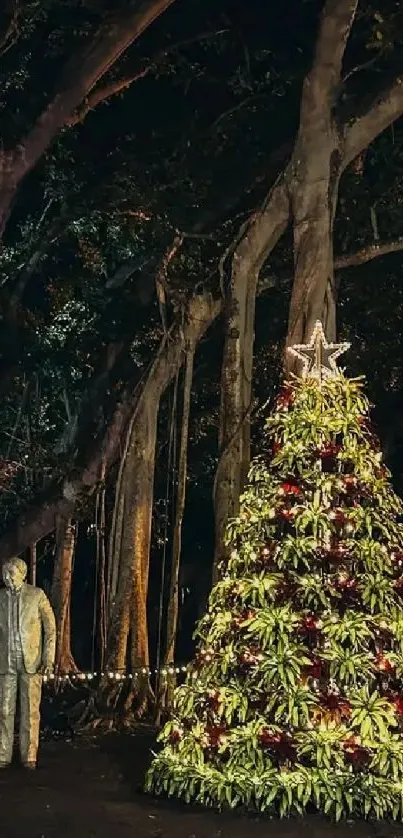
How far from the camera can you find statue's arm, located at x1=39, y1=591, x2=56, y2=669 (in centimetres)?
817

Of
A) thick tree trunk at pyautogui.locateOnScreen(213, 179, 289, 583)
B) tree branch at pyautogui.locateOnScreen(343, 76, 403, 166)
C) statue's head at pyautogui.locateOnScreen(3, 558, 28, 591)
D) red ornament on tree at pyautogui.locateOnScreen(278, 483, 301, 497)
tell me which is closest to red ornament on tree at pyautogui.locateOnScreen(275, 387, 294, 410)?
red ornament on tree at pyautogui.locateOnScreen(278, 483, 301, 497)

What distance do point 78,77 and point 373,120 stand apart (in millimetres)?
2486

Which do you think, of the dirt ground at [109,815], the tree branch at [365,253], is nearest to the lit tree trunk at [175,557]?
the dirt ground at [109,815]

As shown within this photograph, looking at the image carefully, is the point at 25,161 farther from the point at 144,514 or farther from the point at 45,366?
the point at 45,366

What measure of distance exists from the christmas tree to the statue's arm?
4.13ft

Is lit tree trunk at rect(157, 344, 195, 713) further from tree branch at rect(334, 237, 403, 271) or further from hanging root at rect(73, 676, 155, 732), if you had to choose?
tree branch at rect(334, 237, 403, 271)

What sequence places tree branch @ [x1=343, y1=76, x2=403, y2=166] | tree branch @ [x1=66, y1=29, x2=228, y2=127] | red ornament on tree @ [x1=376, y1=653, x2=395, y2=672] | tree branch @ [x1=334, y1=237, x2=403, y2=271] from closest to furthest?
1. red ornament on tree @ [x1=376, y1=653, x2=395, y2=672]
2. tree branch @ [x1=343, y1=76, x2=403, y2=166]
3. tree branch @ [x1=66, y1=29, x2=228, y2=127]
4. tree branch @ [x1=334, y1=237, x2=403, y2=271]

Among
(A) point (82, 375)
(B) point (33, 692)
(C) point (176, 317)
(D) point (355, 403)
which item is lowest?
(B) point (33, 692)

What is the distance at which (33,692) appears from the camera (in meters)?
8.23

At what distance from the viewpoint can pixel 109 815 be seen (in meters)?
6.86

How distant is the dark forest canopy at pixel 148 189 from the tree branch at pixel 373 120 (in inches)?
0.9

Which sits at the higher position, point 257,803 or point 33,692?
point 33,692

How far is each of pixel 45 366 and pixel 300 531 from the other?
9.86 metres

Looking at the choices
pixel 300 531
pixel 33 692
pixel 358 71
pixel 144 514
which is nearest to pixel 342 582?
pixel 300 531
